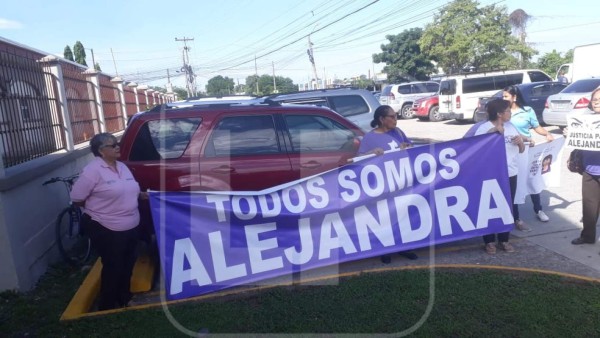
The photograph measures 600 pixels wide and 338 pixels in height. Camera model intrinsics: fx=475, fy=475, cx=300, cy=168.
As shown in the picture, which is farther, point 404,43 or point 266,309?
point 404,43

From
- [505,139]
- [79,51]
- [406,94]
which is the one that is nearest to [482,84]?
[406,94]

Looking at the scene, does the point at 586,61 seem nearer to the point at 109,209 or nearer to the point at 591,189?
the point at 591,189

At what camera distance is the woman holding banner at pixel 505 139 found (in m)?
5.02

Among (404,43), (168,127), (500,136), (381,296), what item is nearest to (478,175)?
Answer: (500,136)

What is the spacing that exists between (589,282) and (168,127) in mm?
4200

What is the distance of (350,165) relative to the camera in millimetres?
4629

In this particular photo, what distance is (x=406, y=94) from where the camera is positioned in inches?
973

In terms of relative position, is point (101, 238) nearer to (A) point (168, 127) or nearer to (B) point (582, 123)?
(A) point (168, 127)

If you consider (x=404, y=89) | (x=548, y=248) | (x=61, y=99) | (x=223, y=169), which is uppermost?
(x=61, y=99)

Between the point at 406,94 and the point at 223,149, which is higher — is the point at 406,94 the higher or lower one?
the higher one

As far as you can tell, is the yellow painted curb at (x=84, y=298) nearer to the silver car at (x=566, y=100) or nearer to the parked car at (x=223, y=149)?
the parked car at (x=223, y=149)

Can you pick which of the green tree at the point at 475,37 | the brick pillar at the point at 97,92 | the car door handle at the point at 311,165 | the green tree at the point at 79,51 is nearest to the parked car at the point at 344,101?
the car door handle at the point at 311,165

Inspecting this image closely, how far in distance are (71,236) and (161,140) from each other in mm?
2082

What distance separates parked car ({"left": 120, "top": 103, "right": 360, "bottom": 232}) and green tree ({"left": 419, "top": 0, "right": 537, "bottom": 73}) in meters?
30.1
